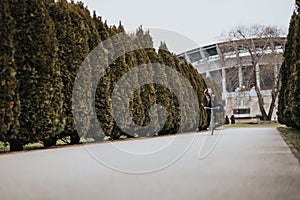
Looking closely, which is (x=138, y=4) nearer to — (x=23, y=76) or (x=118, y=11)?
(x=118, y=11)

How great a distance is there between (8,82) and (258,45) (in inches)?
780

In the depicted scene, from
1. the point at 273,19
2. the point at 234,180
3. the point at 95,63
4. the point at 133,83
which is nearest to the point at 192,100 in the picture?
the point at 133,83

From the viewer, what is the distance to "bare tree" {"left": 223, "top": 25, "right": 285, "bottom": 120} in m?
21.9

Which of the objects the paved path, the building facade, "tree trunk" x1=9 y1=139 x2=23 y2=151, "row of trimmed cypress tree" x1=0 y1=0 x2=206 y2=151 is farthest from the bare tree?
the paved path

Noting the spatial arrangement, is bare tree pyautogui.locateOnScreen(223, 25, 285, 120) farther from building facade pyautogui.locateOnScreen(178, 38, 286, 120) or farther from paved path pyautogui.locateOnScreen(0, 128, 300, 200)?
paved path pyautogui.locateOnScreen(0, 128, 300, 200)

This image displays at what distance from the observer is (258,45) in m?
23.1

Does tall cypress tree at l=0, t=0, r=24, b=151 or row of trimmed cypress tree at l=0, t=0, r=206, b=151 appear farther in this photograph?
row of trimmed cypress tree at l=0, t=0, r=206, b=151

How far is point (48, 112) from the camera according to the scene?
6953 millimetres

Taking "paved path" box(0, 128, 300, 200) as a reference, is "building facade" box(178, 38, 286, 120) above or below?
above

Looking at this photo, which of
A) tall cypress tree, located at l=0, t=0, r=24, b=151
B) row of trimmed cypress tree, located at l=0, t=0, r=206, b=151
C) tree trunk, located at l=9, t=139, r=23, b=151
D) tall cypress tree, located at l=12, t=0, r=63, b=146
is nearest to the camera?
tall cypress tree, located at l=0, t=0, r=24, b=151

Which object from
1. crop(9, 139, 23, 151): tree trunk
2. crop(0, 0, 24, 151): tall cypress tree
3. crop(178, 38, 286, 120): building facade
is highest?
crop(178, 38, 286, 120): building facade

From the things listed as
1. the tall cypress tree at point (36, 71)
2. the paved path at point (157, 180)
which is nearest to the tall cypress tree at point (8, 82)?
the tall cypress tree at point (36, 71)

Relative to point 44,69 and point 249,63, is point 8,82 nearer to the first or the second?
point 44,69

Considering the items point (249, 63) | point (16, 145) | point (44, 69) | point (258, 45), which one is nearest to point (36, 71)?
point (44, 69)
